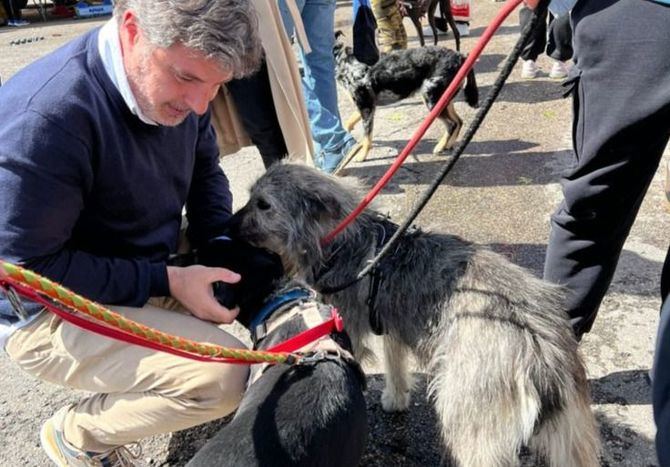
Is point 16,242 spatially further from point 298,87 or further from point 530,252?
point 530,252

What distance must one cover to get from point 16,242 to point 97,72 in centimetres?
60

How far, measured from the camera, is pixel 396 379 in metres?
2.61

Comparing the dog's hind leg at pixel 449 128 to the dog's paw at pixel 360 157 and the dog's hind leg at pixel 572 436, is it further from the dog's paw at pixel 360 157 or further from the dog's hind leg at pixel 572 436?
the dog's hind leg at pixel 572 436

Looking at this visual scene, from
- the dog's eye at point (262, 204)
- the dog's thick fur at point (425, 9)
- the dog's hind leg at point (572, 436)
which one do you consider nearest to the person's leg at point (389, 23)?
the dog's thick fur at point (425, 9)

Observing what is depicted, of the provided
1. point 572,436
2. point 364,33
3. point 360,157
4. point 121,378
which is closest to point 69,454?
point 121,378

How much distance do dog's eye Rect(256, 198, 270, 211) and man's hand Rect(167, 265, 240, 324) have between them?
1.89 feet

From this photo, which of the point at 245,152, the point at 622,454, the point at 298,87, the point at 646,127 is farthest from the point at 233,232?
the point at 245,152

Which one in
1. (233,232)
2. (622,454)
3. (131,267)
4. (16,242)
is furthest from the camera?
(233,232)

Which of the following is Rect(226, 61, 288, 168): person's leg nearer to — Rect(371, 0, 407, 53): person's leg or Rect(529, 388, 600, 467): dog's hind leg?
Rect(529, 388, 600, 467): dog's hind leg

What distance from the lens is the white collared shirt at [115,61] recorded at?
70.5 inches

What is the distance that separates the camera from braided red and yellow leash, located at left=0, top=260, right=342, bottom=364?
117 cm

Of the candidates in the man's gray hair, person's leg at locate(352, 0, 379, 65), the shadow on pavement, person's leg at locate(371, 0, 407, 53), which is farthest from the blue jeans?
person's leg at locate(371, 0, 407, 53)

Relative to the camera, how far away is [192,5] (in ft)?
4.99

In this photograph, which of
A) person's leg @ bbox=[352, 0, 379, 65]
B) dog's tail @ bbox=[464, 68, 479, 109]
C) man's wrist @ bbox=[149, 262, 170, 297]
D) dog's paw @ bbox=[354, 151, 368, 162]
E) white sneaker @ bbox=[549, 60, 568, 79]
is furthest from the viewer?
white sneaker @ bbox=[549, 60, 568, 79]
